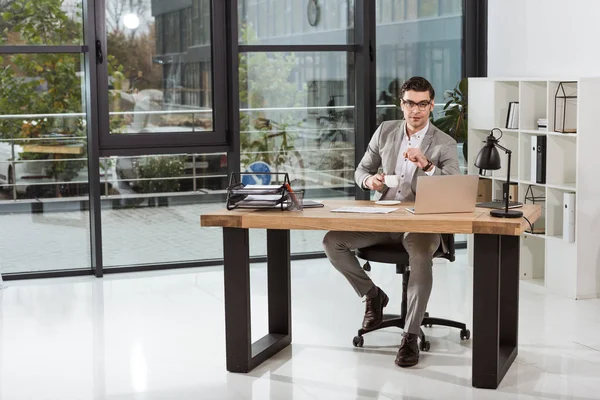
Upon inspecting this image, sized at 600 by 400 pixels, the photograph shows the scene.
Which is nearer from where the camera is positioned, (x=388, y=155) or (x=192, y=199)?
(x=388, y=155)

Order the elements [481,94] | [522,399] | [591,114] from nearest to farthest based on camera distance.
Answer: [522,399] < [591,114] < [481,94]

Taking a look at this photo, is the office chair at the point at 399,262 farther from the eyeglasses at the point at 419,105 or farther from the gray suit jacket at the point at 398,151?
the eyeglasses at the point at 419,105

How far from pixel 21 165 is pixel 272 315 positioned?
2.89 meters

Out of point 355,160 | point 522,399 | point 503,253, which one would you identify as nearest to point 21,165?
point 355,160

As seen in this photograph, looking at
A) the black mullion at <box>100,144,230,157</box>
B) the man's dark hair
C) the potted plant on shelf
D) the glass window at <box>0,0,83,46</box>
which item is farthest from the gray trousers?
the glass window at <box>0,0,83,46</box>

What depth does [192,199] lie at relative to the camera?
24.2 ft

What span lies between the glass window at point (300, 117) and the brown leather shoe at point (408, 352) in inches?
123

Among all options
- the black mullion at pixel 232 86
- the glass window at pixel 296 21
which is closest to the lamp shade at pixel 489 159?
the black mullion at pixel 232 86

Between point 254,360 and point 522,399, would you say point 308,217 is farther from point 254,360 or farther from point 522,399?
point 522,399

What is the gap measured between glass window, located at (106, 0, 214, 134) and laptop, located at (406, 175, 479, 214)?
3.28 m

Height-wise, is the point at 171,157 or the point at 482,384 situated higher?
the point at 171,157

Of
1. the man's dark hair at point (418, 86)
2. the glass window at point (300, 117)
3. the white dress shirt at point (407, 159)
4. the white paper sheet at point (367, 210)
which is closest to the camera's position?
the white paper sheet at point (367, 210)

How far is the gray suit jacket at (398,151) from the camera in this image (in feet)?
16.3

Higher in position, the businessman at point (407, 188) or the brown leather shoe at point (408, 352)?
the businessman at point (407, 188)
